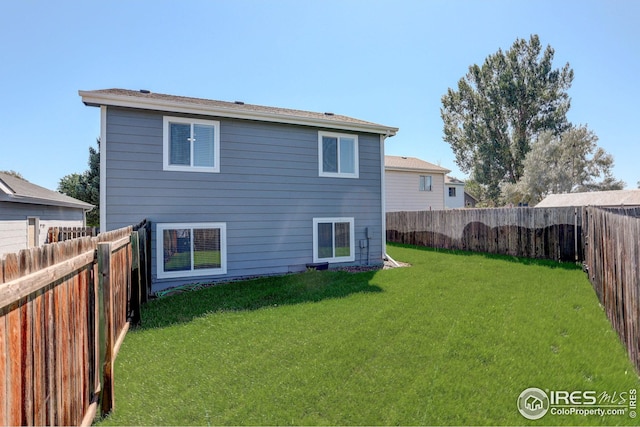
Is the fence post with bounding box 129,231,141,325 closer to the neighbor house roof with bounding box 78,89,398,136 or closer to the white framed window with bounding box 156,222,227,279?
the white framed window with bounding box 156,222,227,279

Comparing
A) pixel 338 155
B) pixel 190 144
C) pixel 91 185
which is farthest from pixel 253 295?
pixel 91 185

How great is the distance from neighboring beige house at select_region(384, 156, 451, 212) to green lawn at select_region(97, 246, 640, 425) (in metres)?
14.0

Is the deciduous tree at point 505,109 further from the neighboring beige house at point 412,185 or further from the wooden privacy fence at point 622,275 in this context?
the wooden privacy fence at point 622,275

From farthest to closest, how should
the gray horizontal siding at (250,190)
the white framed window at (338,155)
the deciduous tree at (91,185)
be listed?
the deciduous tree at (91,185) < the white framed window at (338,155) < the gray horizontal siding at (250,190)

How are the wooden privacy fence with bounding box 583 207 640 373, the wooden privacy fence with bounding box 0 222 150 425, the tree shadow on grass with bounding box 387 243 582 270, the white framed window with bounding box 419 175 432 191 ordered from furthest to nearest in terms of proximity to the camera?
the white framed window with bounding box 419 175 432 191, the tree shadow on grass with bounding box 387 243 582 270, the wooden privacy fence with bounding box 583 207 640 373, the wooden privacy fence with bounding box 0 222 150 425

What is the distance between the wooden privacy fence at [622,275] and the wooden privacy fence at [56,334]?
4.97 metres

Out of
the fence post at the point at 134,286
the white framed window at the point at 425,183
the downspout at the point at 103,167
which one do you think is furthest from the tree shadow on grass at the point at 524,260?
the downspout at the point at 103,167

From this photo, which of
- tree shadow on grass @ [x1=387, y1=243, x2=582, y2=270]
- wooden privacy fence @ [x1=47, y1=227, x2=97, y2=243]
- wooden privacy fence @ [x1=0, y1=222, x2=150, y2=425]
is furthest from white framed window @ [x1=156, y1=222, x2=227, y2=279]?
tree shadow on grass @ [x1=387, y1=243, x2=582, y2=270]

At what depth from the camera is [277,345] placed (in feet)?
13.8

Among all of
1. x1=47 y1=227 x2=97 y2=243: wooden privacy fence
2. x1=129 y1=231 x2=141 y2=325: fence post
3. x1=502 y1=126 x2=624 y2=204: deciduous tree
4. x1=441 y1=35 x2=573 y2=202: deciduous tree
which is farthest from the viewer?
x1=441 y1=35 x2=573 y2=202: deciduous tree

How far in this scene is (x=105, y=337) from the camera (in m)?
2.83

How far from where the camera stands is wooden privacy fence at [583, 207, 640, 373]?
3342 mm

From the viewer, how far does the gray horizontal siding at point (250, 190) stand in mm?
7523
